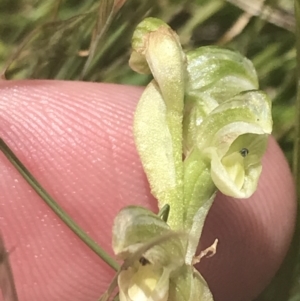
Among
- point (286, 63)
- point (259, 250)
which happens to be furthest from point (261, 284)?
point (286, 63)

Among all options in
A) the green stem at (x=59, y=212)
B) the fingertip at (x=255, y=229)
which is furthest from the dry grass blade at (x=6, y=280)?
the fingertip at (x=255, y=229)

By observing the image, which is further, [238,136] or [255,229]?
[255,229]

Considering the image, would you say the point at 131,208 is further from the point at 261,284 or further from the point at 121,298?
the point at 261,284

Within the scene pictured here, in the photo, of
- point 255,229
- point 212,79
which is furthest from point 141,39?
point 255,229

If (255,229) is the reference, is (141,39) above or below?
above

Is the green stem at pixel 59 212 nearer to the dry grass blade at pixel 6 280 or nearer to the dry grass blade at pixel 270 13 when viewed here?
the dry grass blade at pixel 6 280

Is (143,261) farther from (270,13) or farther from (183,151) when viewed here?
(270,13)
